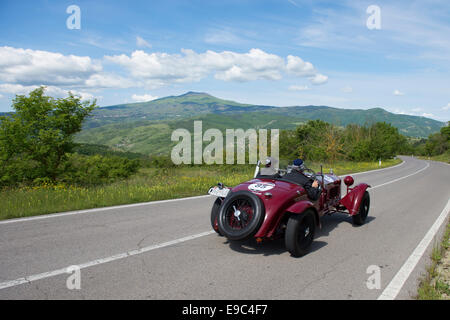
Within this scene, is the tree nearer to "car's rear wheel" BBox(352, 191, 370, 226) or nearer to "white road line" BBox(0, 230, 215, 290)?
"white road line" BBox(0, 230, 215, 290)

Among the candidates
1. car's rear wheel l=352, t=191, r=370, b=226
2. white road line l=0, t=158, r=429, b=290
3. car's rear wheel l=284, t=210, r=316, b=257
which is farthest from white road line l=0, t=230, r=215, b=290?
car's rear wheel l=352, t=191, r=370, b=226

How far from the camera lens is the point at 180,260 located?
424 cm

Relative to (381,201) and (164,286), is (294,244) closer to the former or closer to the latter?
(164,286)

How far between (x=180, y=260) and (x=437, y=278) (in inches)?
134

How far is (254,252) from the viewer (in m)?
4.68

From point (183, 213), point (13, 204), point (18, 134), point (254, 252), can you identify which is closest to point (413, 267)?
point (254, 252)

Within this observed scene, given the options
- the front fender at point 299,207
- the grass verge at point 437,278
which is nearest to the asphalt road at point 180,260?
the grass verge at point 437,278

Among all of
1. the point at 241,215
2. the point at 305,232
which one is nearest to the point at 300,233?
the point at 305,232

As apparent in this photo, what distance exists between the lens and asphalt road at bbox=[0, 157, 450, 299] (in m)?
3.35

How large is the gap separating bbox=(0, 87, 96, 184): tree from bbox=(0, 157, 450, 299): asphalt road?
466 inches

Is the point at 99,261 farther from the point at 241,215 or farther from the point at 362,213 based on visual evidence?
the point at 362,213

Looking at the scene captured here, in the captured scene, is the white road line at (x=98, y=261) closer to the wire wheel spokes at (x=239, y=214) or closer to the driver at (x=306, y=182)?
the wire wheel spokes at (x=239, y=214)

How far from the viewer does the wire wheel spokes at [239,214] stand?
4.46 metres
